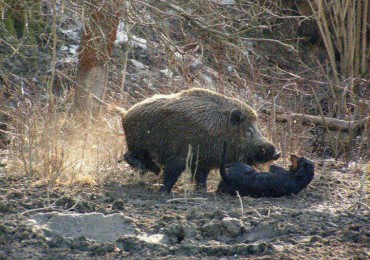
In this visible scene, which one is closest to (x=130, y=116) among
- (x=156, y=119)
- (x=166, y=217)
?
(x=156, y=119)

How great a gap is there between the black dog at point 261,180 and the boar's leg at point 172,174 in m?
0.40

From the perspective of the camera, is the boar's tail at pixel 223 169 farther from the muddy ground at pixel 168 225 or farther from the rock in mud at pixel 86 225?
the rock in mud at pixel 86 225

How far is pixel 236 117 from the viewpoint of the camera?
7.25 m

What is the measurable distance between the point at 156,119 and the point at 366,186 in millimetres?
2266

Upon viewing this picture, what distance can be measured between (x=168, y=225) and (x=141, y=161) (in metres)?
2.03

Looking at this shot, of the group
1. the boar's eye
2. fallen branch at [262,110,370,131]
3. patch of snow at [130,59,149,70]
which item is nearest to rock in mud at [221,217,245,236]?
the boar's eye

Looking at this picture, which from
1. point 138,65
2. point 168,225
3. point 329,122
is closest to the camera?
point 168,225

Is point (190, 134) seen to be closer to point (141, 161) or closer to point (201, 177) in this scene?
point (201, 177)

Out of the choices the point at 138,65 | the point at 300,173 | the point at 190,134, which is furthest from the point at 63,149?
the point at 138,65

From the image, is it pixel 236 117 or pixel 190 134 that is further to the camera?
pixel 236 117

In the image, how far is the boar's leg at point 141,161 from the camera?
287 inches

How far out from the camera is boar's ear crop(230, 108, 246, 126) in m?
7.23

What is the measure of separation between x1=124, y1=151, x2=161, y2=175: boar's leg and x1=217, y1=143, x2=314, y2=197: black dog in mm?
808

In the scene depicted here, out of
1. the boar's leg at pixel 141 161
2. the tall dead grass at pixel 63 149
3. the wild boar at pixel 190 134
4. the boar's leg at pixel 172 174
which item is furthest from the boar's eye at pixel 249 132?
the tall dead grass at pixel 63 149
